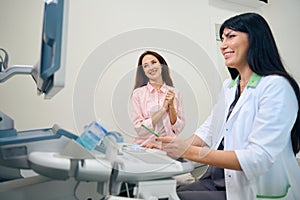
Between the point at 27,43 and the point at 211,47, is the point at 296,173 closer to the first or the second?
the point at 211,47

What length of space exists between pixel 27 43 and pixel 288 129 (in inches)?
50.6

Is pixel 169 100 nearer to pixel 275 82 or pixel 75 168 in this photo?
pixel 275 82

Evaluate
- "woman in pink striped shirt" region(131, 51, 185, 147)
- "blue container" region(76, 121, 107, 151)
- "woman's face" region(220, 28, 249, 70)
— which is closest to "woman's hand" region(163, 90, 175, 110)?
"woman in pink striped shirt" region(131, 51, 185, 147)

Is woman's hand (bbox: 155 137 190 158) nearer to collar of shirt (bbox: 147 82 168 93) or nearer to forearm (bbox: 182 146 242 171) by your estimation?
forearm (bbox: 182 146 242 171)

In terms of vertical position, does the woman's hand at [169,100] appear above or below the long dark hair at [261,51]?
below

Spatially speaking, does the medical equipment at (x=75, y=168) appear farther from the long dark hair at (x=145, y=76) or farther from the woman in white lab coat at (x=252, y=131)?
the long dark hair at (x=145, y=76)

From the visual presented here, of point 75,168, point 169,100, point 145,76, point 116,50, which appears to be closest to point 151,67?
point 145,76

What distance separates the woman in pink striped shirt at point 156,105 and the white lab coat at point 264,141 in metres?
0.17

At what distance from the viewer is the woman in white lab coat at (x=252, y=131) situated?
2.45ft

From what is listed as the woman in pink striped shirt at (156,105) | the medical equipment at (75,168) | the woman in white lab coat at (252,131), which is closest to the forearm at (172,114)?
the woman in pink striped shirt at (156,105)

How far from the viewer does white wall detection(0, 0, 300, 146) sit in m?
0.82

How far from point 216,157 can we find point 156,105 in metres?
0.33

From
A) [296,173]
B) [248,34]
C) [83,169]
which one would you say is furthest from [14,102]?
[296,173]

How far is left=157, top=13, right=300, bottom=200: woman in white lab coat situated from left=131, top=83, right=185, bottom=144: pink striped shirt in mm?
88
